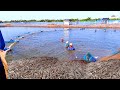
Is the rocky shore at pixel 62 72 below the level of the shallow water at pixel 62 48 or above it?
above

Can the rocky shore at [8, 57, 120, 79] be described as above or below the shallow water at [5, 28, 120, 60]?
above

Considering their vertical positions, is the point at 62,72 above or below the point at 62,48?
above

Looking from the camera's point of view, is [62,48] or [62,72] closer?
[62,72]

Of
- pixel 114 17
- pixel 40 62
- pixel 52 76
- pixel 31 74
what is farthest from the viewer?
pixel 114 17

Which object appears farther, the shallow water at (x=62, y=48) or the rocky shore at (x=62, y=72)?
the shallow water at (x=62, y=48)

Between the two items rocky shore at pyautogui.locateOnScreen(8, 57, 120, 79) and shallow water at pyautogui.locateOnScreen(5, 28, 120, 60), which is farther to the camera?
shallow water at pyautogui.locateOnScreen(5, 28, 120, 60)
